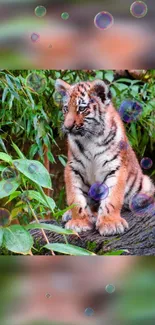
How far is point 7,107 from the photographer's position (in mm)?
1635

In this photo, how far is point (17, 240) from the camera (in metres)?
1.36

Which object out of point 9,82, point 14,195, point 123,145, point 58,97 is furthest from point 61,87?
point 14,195

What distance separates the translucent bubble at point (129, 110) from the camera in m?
1.64

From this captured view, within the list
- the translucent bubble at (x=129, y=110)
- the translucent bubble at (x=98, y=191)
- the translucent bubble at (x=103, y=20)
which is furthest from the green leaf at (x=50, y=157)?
the translucent bubble at (x=103, y=20)

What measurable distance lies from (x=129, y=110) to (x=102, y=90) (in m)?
0.10

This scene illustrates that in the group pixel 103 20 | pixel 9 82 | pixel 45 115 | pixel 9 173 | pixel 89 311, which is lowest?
pixel 89 311

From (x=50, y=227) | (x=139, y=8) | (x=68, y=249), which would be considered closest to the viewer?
(x=50, y=227)

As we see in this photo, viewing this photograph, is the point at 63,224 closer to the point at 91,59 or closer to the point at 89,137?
the point at 89,137

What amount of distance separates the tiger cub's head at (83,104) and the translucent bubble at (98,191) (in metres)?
0.16

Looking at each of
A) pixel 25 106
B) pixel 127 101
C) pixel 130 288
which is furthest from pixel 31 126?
pixel 130 288

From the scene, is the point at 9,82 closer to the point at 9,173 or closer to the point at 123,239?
the point at 9,173

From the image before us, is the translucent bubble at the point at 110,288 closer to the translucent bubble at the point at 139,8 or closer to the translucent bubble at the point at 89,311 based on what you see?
the translucent bubble at the point at 89,311

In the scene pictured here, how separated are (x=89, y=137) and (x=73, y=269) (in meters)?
0.41

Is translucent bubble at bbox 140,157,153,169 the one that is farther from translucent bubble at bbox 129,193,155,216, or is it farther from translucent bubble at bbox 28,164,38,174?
translucent bubble at bbox 28,164,38,174
